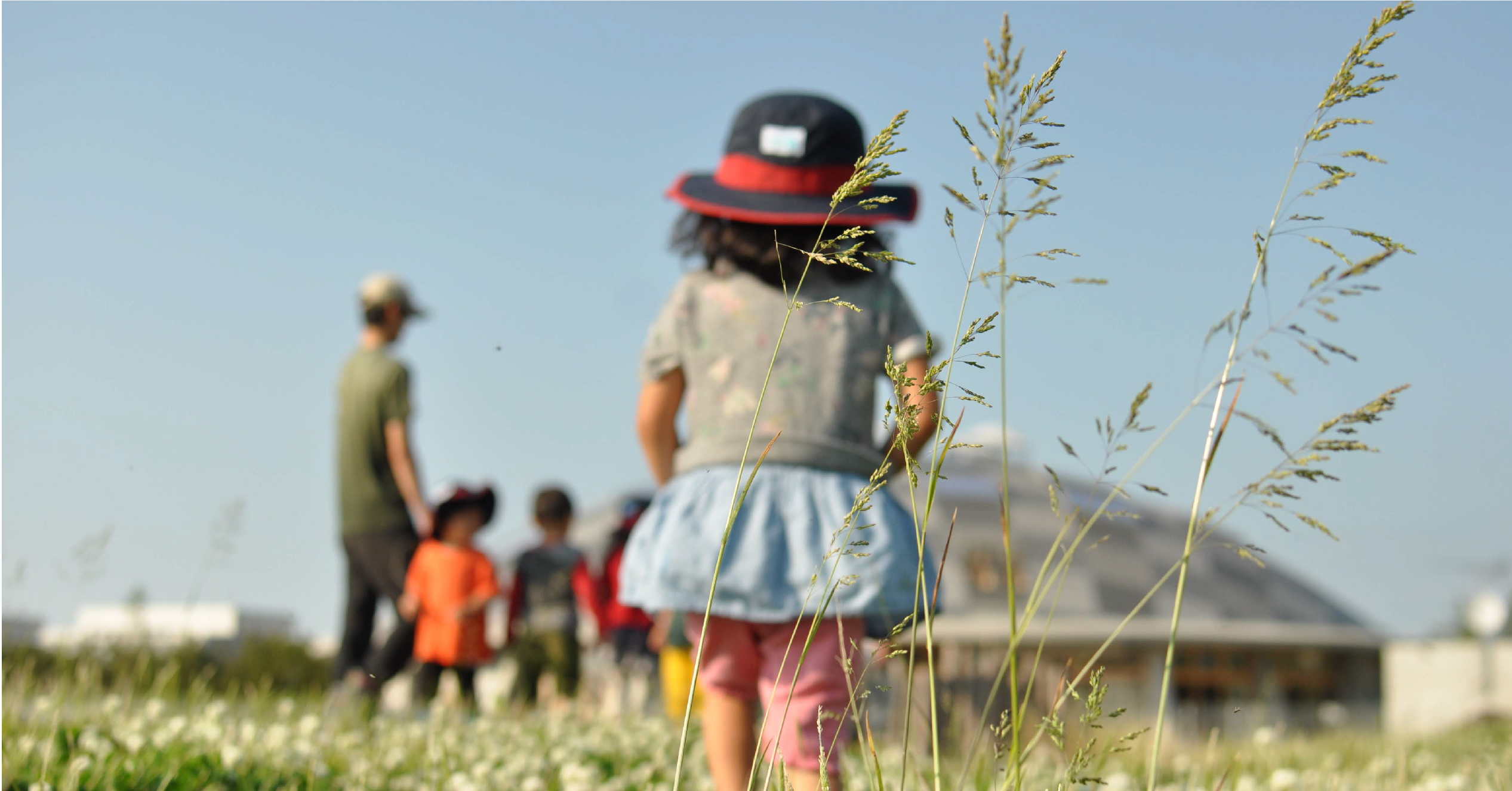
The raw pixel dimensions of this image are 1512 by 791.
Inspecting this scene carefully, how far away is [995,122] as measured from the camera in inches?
53.2

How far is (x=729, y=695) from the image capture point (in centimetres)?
281

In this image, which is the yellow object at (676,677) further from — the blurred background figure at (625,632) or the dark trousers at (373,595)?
the dark trousers at (373,595)

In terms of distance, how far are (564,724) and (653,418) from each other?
9.28 ft

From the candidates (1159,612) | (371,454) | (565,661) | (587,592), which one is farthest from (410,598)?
(1159,612)

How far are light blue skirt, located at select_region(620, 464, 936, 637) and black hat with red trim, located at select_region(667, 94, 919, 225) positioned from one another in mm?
633

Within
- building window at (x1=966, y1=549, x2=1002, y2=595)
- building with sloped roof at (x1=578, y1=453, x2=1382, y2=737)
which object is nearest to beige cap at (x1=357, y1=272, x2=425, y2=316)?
building with sloped roof at (x1=578, y1=453, x2=1382, y2=737)

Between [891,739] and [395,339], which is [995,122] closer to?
[891,739]

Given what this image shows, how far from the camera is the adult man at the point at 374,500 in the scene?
5805 millimetres

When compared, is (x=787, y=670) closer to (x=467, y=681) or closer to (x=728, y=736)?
(x=728, y=736)

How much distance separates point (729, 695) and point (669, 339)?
2.82ft

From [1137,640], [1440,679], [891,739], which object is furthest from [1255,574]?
[891,739]

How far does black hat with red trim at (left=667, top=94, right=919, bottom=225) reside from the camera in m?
2.96

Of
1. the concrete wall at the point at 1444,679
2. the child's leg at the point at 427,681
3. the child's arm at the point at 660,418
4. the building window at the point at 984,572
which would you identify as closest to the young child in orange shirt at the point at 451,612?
the child's leg at the point at 427,681

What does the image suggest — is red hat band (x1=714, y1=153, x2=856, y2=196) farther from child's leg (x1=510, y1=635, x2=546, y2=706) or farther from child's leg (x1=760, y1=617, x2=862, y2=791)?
child's leg (x1=510, y1=635, x2=546, y2=706)
